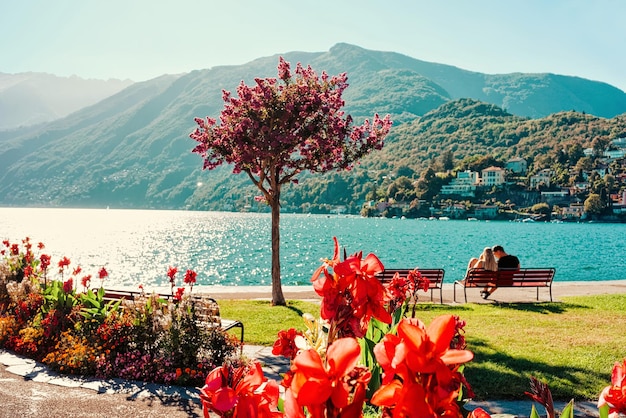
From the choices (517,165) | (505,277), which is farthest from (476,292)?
(517,165)

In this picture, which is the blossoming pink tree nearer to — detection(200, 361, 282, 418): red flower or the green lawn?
the green lawn

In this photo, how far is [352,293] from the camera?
1361 mm

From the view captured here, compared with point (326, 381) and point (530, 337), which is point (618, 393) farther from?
point (530, 337)

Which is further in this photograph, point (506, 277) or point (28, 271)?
point (506, 277)

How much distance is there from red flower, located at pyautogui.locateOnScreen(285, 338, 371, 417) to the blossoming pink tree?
12817 millimetres

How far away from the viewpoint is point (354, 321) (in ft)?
4.58

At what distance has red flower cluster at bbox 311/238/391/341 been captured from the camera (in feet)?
4.40

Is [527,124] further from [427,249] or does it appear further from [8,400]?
[8,400]

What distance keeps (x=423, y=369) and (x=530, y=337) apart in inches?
422

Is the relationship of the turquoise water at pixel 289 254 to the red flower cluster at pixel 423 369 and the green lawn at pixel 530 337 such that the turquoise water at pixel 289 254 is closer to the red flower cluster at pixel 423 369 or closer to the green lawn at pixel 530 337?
the green lawn at pixel 530 337

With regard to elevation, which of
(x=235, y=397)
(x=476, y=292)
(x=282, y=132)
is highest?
(x=282, y=132)

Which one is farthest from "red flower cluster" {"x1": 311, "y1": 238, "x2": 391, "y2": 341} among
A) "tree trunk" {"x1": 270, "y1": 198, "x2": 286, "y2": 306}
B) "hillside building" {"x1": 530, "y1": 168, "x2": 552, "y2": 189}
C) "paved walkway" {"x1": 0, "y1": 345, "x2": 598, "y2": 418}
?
"hillside building" {"x1": 530, "y1": 168, "x2": 552, "y2": 189}

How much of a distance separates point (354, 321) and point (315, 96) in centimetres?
1306

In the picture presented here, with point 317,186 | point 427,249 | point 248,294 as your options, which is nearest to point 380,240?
point 427,249
